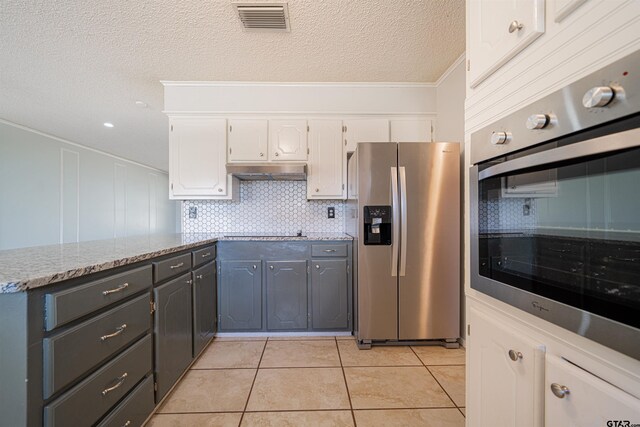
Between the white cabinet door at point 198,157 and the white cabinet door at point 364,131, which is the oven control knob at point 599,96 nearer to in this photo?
the white cabinet door at point 364,131

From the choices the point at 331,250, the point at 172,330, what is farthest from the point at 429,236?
the point at 172,330

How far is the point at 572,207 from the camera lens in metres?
0.61

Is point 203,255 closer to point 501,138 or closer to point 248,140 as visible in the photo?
point 248,140

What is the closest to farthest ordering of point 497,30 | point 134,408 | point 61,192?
point 497,30 → point 134,408 → point 61,192

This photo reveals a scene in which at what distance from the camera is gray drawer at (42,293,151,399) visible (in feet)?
2.79

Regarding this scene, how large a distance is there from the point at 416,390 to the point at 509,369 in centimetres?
115

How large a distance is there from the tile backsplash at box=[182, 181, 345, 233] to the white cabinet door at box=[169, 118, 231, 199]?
31 centimetres

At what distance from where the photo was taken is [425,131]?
276 centimetres

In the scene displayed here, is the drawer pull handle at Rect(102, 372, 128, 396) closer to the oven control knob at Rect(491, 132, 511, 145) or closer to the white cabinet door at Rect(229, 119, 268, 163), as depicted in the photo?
the oven control knob at Rect(491, 132, 511, 145)

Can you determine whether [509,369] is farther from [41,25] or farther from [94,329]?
[41,25]

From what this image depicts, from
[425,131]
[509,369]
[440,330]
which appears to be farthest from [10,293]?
[425,131]

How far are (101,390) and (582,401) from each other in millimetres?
1586

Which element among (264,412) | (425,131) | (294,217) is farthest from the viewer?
(294,217)

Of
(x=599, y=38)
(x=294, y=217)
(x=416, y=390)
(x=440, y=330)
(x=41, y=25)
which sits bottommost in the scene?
(x=416, y=390)
